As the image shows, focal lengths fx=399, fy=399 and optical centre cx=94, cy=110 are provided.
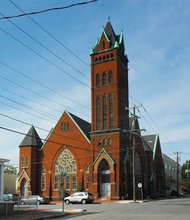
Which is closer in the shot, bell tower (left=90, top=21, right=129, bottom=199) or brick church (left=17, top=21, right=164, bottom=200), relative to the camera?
bell tower (left=90, top=21, right=129, bottom=199)

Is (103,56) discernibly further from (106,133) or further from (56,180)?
(56,180)

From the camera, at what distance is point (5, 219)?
2470 cm

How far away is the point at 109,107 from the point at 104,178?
11704 mm

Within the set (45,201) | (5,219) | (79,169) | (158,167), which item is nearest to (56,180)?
(79,169)

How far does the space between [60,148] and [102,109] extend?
1093 cm

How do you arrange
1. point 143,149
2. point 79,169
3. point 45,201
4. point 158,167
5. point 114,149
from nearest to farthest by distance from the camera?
point 45,201
point 114,149
point 79,169
point 143,149
point 158,167

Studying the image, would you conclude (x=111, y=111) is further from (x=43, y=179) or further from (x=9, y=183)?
(x=9, y=183)

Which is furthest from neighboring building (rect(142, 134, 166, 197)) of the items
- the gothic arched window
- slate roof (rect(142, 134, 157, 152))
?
the gothic arched window

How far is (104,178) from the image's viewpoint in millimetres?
64125

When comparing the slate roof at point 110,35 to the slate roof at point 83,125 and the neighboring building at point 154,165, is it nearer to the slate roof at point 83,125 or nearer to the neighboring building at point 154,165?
the slate roof at point 83,125

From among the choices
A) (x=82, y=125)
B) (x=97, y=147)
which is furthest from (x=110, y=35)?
(x=97, y=147)

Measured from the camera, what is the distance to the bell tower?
206 feet

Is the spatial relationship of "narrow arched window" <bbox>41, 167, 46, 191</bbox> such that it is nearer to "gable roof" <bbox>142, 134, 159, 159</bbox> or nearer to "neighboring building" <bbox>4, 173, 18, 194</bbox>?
"gable roof" <bbox>142, 134, 159, 159</bbox>

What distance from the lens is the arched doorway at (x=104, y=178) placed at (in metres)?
63.1
